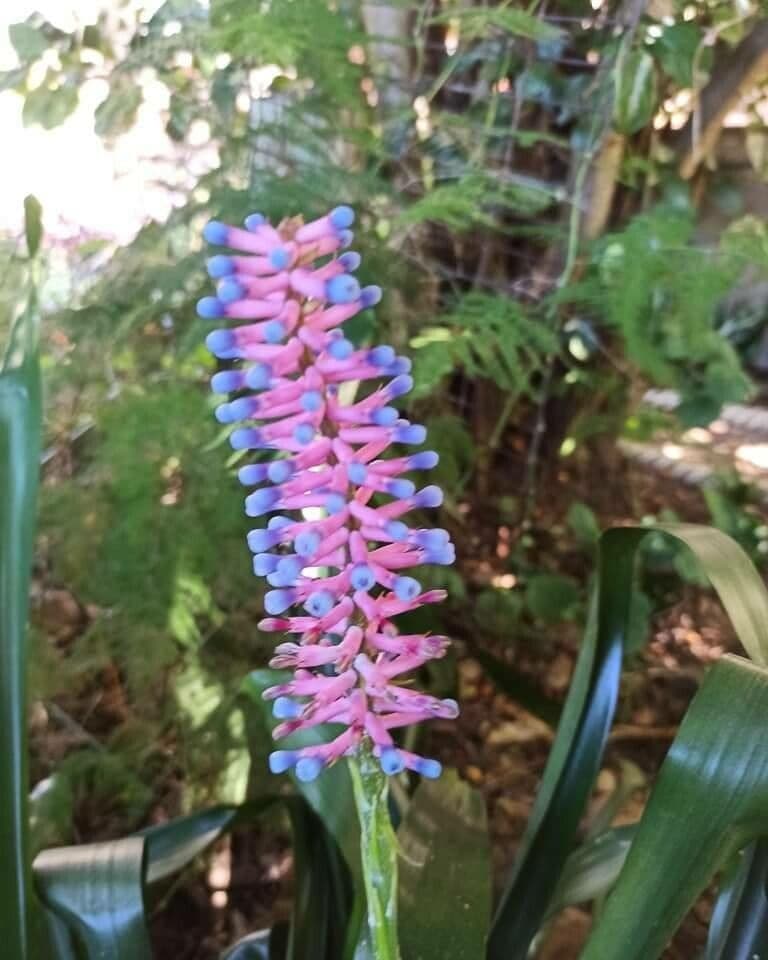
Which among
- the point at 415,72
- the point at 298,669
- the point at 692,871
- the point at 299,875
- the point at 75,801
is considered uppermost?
the point at 415,72

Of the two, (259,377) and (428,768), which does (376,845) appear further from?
(259,377)

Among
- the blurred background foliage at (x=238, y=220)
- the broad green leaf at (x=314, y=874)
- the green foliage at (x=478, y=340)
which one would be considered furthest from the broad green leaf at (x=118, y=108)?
the broad green leaf at (x=314, y=874)

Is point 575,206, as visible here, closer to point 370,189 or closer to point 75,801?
point 370,189

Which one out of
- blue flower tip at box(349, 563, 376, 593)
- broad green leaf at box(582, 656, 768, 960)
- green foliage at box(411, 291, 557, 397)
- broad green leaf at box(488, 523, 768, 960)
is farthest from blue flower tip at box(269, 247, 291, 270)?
green foliage at box(411, 291, 557, 397)

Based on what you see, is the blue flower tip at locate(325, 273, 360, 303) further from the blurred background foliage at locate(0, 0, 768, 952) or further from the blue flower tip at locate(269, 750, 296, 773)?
the blurred background foliage at locate(0, 0, 768, 952)

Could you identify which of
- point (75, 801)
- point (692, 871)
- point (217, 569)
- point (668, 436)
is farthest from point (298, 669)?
point (668, 436)

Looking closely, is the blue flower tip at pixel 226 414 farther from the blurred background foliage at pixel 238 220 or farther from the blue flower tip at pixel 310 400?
the blurred background foliage at pixel 238 220
